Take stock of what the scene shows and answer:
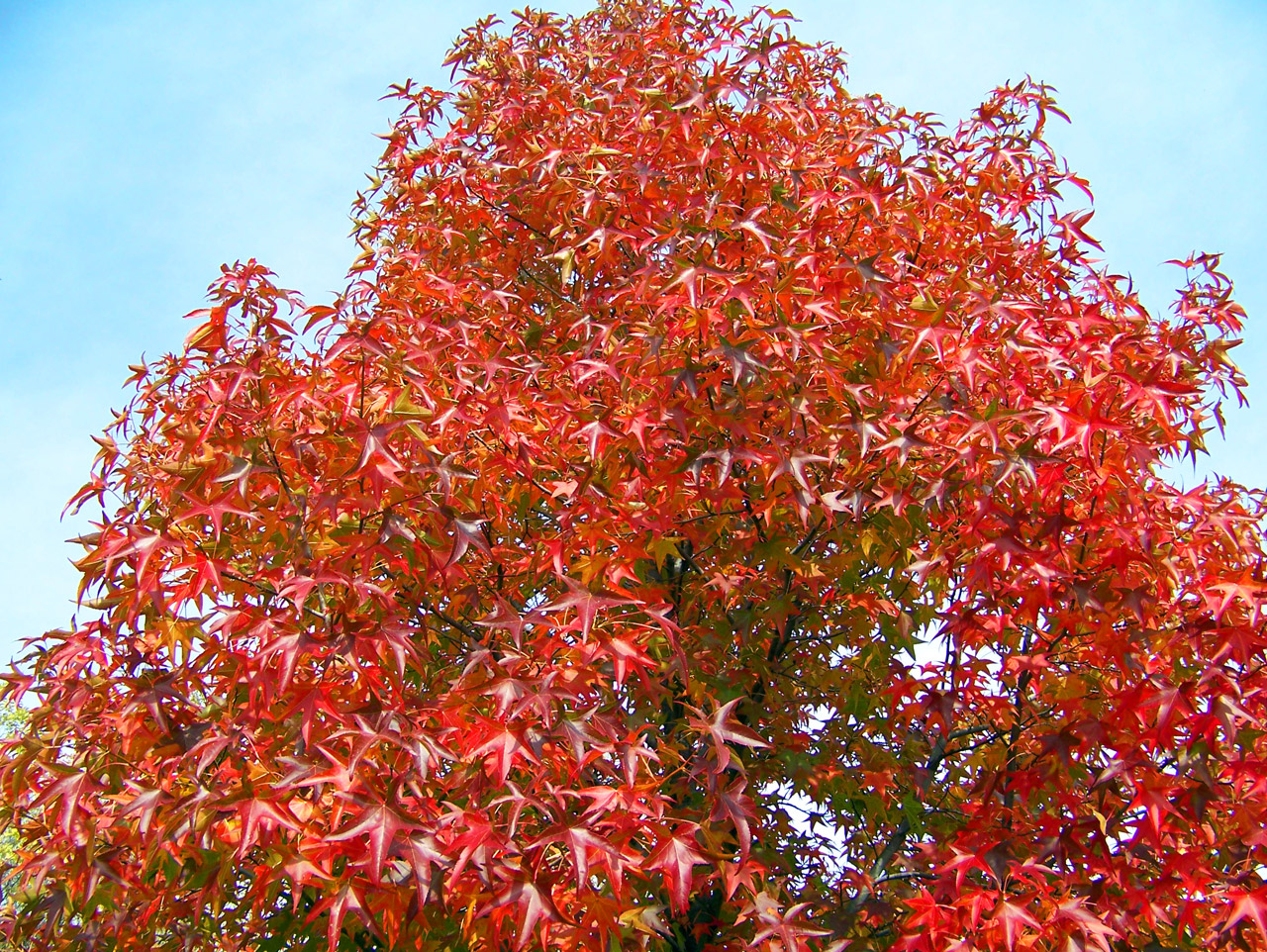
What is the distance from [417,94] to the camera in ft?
17.6

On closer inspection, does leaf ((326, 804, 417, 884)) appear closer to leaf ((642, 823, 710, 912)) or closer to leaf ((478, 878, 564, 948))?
leaf ((478, 878, 564, 948))

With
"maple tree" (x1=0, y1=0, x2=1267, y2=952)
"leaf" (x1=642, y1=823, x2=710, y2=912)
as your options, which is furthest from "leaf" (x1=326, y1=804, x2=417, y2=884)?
"leaf" (x1=642, y1=823, x2=710, y2=912)

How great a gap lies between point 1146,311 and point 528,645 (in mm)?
3473

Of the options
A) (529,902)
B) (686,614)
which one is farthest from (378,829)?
(686,614)

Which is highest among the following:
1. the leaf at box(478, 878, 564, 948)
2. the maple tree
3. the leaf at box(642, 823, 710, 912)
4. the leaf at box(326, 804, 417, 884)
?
the maple tree

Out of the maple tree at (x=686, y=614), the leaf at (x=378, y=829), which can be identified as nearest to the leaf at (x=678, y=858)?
the maple tree at (x=686, y=614)

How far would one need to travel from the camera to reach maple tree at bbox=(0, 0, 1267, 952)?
2.57m

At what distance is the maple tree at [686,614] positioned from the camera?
2566 mm

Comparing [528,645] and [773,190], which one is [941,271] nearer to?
[773,190]

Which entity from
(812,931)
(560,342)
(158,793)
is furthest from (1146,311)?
(158,793)

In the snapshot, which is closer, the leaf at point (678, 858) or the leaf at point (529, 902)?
the leaf at point (529, 902)

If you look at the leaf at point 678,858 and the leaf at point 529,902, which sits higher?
the leaf at point 678,858

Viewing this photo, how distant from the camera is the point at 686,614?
11.9ft

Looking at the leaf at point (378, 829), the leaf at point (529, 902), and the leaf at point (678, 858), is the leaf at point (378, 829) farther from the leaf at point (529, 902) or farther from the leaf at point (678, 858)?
the leaf at point (678, 858)
